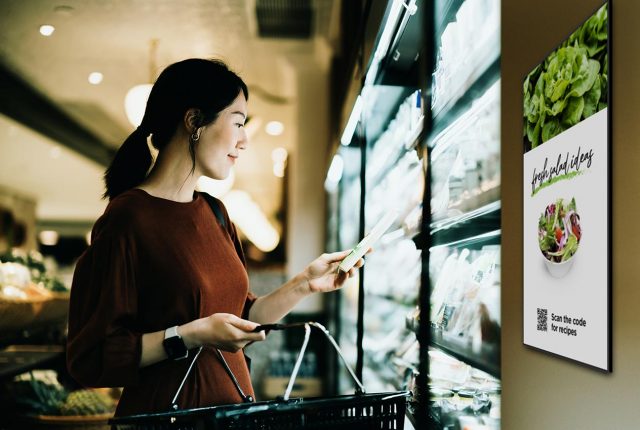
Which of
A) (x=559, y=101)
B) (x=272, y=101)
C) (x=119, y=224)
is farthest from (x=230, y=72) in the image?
(x=272, y=101)

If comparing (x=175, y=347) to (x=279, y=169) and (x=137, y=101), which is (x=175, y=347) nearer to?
(x=137, y=101)

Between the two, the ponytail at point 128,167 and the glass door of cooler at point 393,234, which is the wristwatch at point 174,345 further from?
the glass door of cooler at point 393,234

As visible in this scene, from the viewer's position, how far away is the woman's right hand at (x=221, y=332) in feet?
5.27

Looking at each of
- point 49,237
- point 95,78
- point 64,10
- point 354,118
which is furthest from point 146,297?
point 49,237

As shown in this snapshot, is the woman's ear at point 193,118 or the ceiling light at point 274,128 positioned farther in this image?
the ceiling light at point 274,128

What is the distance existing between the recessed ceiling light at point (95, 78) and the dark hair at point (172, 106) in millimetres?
5389

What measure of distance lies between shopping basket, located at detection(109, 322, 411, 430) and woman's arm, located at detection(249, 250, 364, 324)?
577mm

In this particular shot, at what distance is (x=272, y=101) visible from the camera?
780cm

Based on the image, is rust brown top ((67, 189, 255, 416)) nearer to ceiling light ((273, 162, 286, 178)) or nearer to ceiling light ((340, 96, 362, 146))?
ceiling light ((340, 96, 362, 146))

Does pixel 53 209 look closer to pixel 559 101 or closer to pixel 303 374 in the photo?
pixel 303 374

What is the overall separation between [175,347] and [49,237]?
24.3 feet

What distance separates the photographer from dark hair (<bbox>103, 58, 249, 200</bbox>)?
202 cm

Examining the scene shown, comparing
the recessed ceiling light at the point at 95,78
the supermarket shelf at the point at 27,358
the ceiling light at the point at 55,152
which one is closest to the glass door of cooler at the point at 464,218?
the supermarket shelf at the point at 27,358

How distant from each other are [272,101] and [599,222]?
22.9 feet
